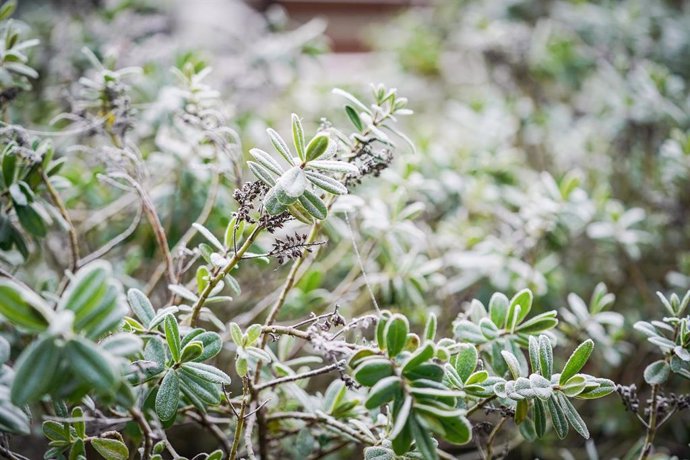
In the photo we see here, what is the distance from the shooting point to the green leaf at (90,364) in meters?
0.49

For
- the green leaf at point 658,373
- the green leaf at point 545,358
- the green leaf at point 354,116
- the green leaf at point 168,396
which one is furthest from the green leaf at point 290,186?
the green leaf at point 658,373

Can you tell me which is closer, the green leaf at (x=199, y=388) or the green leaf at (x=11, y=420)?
the green leaf at (x=11, y=420)

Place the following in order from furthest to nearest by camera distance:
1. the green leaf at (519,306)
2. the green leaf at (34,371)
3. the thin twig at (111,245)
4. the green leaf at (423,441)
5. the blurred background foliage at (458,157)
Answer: the blurred background foliage at (458,157)
the thin twig at (111,245)
the green leaf at (519,306)
the green leaf at (423,441)
the green leaf at (34,371)

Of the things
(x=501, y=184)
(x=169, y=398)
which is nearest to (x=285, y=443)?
(x=169, y=398)

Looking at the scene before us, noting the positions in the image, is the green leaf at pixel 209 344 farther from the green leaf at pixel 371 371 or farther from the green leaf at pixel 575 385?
the green leaf at pixel 575 385

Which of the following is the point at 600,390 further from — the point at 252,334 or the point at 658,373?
the point at 252,334

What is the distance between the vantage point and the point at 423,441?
587 millimetres

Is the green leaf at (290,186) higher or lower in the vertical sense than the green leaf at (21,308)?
higher

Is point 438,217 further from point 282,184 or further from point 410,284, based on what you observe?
point 282,184

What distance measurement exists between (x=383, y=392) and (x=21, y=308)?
1.17 feet

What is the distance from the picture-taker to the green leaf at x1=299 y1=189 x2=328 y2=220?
661 mm

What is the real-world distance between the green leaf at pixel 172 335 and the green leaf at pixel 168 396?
0.03 metres

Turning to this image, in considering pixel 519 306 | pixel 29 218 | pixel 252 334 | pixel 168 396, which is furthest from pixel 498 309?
pixel 29 218

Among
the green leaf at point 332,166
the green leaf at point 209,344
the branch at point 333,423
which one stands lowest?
the branch at point 333,423
